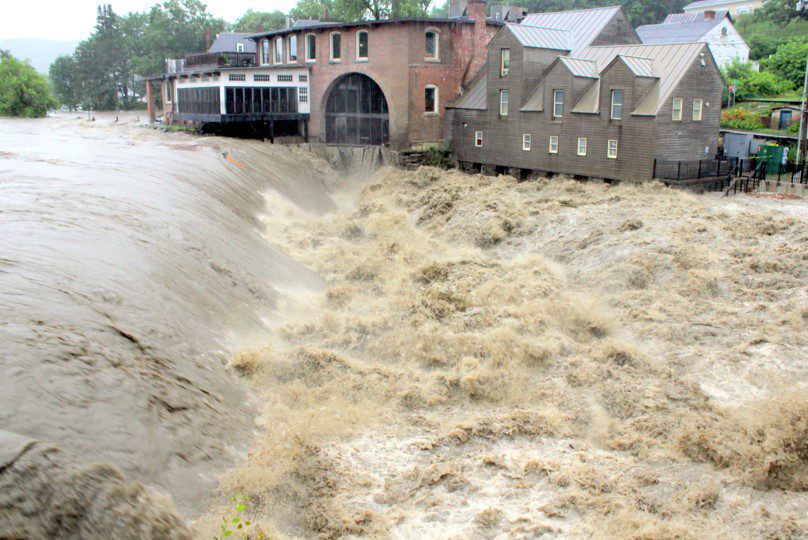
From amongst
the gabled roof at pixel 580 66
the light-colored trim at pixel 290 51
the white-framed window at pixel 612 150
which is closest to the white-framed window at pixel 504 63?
the gabled roof at pixel 580 66

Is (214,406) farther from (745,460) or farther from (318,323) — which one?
(745,460)

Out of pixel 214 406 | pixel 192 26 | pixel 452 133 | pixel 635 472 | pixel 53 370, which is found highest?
pixel 192 26

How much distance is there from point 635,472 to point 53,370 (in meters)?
9.33

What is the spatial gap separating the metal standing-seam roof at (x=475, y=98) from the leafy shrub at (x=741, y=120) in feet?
53.7

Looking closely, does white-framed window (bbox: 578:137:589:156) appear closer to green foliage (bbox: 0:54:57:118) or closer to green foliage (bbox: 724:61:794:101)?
green foliage (bbox: 724:61:794:101)

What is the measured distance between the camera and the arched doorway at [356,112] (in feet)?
150

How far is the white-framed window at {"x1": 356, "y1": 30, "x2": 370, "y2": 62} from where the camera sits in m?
45.0

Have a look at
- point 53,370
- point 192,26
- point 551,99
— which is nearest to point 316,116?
point 551,99

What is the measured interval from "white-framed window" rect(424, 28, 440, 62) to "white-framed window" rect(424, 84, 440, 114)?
67.4 inches

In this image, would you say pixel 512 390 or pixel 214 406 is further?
pixel 512 390

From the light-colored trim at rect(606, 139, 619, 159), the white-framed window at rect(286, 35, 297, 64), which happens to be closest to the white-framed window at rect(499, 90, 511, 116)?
the light-colored trim at rect(606, 139, 619, 159)

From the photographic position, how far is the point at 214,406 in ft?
39.9

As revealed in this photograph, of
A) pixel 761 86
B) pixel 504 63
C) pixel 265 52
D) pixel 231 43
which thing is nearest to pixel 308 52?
pixel 265 52

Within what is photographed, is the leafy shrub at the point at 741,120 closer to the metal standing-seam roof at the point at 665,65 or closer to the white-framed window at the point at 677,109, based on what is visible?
the metal standing-seam roof at the point at 665,65
